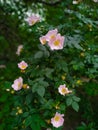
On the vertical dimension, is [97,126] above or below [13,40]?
above

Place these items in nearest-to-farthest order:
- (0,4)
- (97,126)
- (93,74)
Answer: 1. (93,74)
2. (97,126)
3. (0,4)

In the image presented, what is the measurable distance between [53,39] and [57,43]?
0.11 feet

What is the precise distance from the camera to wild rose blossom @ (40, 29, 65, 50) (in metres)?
2.02

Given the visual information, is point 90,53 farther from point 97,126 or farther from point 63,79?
point 97,126

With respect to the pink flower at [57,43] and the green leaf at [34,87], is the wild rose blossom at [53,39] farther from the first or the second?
the green leaf at [34,87]

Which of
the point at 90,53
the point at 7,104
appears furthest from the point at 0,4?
the point at 90,53

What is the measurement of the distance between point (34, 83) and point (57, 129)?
32 cm

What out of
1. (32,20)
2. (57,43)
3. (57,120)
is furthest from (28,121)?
(32,20)

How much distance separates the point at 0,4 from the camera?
444 cm

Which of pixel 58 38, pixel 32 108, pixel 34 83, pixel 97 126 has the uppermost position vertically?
pixel 58 38

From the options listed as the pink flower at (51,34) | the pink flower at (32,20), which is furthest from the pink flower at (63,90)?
the pink flower at (32,20)

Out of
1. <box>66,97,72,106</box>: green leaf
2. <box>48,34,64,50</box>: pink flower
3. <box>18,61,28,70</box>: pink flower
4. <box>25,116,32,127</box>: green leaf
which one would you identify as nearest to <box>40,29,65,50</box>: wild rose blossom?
<box>48,34,64,50</box>: pink flower

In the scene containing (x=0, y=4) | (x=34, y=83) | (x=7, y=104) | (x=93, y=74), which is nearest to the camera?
(x=34, y=83)

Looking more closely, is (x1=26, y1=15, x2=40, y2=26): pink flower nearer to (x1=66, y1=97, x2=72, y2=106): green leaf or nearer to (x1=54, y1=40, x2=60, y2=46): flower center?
(x1=54, y1=40, x2=60, y2=46): flower center
